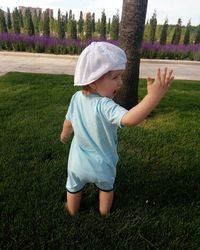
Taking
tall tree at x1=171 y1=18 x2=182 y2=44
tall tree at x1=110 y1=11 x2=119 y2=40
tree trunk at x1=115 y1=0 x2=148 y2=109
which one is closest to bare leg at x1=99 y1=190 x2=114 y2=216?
tree trunk at x1=115 y1=0 x2=148 y2=109

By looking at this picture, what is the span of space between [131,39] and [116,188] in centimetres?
242

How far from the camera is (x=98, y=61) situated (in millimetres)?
1938

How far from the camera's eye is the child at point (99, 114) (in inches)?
69.1

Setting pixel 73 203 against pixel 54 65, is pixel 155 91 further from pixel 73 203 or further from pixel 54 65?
pixel 54 65

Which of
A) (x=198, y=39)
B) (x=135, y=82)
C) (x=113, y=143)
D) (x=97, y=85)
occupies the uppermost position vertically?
(x=97, y=85)

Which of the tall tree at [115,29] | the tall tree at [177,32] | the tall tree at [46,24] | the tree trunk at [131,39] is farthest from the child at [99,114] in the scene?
the tall tree at [177,32]

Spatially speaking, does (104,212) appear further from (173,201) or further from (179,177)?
(179,177)

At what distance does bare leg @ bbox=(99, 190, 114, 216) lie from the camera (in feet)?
8.30

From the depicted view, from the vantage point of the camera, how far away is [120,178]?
3.25 meters

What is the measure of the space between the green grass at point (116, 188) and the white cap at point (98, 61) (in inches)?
48.7

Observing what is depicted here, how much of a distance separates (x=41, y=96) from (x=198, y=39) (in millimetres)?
14556

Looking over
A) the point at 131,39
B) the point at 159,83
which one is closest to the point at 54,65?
the point at 131,39

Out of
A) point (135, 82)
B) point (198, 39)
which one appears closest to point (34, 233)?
point (135, 82)

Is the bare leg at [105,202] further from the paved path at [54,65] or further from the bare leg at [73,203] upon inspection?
the paved path at [54,65]
